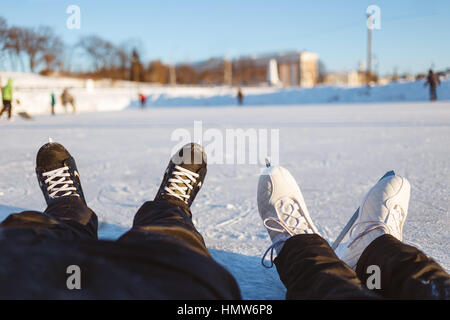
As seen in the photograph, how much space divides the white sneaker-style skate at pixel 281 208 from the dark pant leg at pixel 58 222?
651 mm

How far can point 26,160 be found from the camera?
143 inches

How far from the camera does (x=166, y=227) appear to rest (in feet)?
3.06

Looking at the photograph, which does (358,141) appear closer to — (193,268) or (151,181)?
(151,181)

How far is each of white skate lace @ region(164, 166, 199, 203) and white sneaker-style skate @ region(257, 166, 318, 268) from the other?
0.32 meters

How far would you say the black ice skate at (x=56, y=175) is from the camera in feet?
4.83

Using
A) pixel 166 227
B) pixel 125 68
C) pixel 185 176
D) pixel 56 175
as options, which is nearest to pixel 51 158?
pixel 56 175

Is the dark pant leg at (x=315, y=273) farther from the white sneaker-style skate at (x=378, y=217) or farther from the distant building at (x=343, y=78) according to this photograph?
the distant building at (x=343, y=78)

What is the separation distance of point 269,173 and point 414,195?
112 cm

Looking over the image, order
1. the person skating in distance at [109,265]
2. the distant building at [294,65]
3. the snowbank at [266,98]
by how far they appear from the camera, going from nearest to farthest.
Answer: the person skating in distance at [109,265], the snowbank at [266,98], the distant building at [294,65]

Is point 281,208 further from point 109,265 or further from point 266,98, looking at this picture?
point 266,98

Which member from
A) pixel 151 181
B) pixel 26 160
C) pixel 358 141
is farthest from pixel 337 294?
pixel 358 141

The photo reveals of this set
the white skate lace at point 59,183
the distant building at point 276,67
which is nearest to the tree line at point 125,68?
the distant building at point 276,67

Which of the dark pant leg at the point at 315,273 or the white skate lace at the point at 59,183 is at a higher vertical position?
the white skate lace at the point at 59,183

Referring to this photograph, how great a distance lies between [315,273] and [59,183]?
117cm
